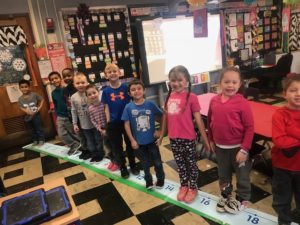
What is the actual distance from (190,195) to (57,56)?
2.85m

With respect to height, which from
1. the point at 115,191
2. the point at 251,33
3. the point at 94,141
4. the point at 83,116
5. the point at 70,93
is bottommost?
the point at 115,191

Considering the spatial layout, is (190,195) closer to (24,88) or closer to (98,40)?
(24,88)

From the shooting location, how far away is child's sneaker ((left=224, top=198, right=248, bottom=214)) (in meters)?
1.75

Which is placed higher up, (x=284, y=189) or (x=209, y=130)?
(x=209, y=130)

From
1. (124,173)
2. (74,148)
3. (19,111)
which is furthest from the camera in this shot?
(19,111)

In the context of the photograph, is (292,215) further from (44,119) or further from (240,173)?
(44,119)

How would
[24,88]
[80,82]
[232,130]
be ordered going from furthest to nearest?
[24,88]
[80,82]
[232,130]

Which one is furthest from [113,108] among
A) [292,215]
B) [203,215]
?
[292,215]

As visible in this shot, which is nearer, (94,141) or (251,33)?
(94,141)

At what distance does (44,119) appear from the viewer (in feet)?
12.9

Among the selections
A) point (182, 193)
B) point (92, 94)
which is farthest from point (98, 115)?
point (182, 193)

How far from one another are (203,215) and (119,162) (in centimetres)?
98

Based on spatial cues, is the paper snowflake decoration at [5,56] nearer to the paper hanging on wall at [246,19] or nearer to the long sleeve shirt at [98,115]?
the long sleeve shirt at [98,115]

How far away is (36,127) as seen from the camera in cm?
362
